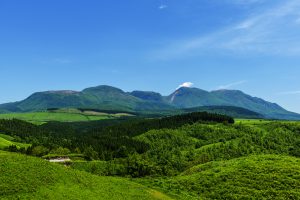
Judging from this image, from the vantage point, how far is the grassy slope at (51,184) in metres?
62.8

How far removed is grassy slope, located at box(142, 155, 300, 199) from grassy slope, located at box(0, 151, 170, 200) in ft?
36.0

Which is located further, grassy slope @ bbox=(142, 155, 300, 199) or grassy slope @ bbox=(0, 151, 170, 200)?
grassy slope @ bbox=(142, 155, 300, 199)

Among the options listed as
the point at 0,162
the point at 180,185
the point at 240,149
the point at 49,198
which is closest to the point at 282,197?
the point at 180,185

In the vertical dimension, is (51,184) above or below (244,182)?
above

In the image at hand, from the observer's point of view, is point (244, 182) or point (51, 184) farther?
point (244, 182)

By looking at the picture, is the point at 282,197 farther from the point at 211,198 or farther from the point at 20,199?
the point at 20,199

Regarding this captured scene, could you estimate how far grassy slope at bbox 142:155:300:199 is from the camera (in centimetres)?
8062

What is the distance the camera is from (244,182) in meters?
86.3

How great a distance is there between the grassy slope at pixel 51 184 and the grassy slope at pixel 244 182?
10985 millimetres

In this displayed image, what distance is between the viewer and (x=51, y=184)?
67438mm

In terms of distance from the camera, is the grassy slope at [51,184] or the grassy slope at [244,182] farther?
the grassy slope at [244,182]

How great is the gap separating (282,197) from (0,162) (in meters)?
57.8

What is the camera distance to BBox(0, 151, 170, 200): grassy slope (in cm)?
6275

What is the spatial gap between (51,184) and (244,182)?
1769 inches
